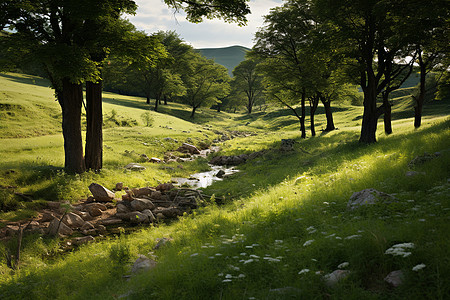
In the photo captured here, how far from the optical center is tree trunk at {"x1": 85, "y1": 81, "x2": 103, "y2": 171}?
13219 millimetres

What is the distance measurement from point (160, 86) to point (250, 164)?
37.7 meters

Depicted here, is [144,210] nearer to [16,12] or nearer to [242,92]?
[16,12]

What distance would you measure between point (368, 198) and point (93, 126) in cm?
1290

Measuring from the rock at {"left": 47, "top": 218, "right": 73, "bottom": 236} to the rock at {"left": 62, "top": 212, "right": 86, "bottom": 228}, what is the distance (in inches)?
15.8

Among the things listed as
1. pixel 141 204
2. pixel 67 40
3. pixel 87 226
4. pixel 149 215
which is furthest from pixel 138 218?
pixel 67 40

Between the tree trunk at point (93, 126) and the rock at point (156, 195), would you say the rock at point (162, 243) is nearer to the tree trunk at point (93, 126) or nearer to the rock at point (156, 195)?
the rock at point (156, 195)

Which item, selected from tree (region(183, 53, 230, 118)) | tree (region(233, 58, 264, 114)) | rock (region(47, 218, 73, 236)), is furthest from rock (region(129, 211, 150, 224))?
tree (region(233, 58, 264, 114))

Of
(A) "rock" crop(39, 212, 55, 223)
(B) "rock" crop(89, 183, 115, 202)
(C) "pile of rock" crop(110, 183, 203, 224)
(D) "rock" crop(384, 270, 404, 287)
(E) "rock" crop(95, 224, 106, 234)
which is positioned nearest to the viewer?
(D) "rock" crop(384, 270, 404, 287)

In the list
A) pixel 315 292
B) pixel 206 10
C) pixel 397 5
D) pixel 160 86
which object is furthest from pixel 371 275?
pixel 160 86

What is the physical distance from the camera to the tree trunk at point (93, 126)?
13219 millimetres

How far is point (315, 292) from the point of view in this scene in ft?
11.9

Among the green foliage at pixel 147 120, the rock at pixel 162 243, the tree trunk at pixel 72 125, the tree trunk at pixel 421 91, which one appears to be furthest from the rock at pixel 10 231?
the green foliage at pixel 147 120

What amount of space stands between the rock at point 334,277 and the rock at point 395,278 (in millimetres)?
502

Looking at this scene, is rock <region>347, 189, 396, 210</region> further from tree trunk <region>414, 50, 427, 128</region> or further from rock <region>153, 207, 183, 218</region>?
tree trunk <region>414, 50, 427, 128</region>
